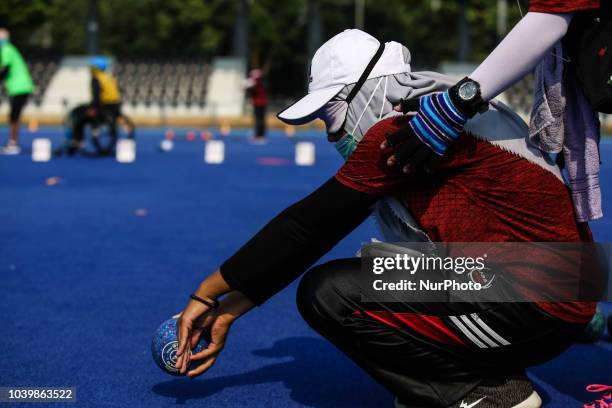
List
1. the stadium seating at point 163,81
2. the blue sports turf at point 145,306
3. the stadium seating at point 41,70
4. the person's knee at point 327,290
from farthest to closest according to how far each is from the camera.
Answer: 1. the stadium seating at point 41,70
2. the stadium seating at point 163,81
3. the blue sports turf at point 145,306
4. the person's knee at point 327,290

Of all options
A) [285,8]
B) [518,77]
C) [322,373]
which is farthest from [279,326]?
[285,8]

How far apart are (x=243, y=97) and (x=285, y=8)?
21.6m

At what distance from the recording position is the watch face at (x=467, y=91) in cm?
234

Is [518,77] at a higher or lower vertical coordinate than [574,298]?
higher

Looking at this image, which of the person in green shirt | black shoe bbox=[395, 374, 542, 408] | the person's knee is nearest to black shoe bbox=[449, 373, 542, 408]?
black shoe bbox=[395, 374, 542, 408]

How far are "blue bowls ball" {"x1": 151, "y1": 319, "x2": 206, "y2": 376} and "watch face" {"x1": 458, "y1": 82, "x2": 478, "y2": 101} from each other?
3.42 feet

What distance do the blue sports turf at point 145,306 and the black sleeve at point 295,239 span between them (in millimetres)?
705

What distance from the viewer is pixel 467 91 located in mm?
2344

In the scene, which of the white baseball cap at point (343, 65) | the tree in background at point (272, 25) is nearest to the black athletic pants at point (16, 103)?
the white baseball cap at point (343, 65)

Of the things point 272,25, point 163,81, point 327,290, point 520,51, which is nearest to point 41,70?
point 163,81

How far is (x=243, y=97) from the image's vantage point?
3400 centimetres

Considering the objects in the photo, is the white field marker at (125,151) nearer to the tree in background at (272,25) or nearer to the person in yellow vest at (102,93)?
the person in yellow vest at (102,93)

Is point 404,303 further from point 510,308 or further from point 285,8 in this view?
point 285,8

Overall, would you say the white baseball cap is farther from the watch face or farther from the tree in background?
the tree in background
